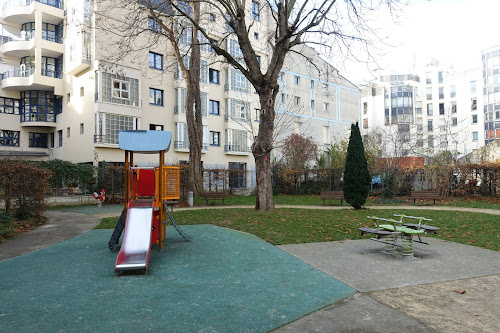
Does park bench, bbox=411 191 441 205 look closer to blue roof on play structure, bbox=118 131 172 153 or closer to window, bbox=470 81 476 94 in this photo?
blue roof on play structure, bbox=118 131 172 153

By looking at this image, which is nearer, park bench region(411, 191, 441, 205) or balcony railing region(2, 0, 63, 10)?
park bench region(411, 191, 441, 205)

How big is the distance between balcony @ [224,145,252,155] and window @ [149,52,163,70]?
1022 cm

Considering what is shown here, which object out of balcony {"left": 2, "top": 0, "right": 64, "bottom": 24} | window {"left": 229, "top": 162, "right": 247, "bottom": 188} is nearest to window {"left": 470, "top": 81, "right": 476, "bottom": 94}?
window {"left": 229, "top": 162, "right": 247, "bottom": 188}

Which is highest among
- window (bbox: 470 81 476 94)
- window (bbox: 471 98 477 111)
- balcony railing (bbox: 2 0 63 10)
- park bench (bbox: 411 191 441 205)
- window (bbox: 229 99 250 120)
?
window (bbox: 470 81 476 94)

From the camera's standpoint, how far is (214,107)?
36.2m

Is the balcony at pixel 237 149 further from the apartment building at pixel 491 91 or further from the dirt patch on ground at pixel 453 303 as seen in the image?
the apartment building at pixel 491 91

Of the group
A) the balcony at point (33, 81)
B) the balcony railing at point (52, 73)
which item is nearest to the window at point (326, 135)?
the balcony at point (33, 81)

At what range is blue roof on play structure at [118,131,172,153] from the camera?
7.55 meters

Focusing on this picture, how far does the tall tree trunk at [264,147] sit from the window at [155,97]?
19823 millimetres

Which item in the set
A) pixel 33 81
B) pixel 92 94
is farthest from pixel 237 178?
pixel 33 81

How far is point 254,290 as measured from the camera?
194 inches

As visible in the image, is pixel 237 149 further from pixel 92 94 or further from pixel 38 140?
pixel 38 140

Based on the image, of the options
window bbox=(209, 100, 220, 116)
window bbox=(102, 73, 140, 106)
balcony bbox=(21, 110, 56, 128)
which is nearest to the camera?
window bbox=(102, 73, 140, 106)

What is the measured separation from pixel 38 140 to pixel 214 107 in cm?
1773
